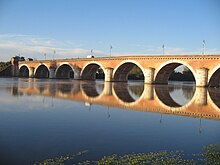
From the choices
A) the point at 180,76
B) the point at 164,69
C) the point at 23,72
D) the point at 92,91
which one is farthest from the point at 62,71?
the point at 92,91

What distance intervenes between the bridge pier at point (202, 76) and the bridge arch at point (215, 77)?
29.1 inches

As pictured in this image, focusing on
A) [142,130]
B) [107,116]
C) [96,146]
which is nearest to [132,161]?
[96,146]

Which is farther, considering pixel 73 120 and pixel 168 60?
pixel 168 60

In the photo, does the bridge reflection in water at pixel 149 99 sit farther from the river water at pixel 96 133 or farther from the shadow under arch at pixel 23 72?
the shadow under arch at pixel 23 72

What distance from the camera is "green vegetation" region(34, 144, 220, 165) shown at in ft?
22.5

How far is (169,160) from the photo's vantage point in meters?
7.25

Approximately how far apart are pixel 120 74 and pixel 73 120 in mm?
49351

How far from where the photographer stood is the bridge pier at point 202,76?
41.0 metres

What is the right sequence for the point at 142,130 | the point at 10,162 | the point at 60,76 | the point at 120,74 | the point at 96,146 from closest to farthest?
the point at 10,162 < the point at 96,146 < the point at 142,130 < the point at 120,74 < the point at 60,76

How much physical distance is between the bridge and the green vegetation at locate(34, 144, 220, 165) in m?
35.0

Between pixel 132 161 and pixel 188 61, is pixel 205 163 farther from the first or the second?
pixel 188 61

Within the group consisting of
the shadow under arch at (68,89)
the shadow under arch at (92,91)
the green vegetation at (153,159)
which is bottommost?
the green vegetation at (153,159)

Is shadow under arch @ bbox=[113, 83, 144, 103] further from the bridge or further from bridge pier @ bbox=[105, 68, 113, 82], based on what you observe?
bridge pier @ bbox=[105, 68, 113, 82]

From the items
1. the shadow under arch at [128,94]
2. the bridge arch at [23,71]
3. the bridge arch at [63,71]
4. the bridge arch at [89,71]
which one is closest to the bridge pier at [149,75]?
the shadow under arch at [128,94]
